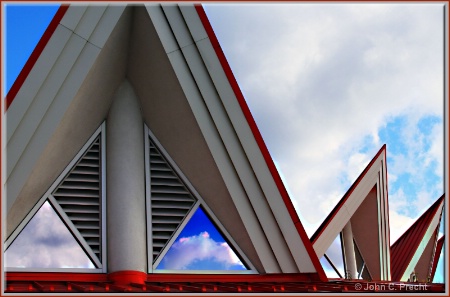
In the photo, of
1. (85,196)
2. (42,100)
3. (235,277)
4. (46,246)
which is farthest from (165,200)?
(42,100)

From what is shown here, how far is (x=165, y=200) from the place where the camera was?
14164 millimetres

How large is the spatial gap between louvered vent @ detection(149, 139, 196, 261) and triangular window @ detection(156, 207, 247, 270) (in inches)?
9.3

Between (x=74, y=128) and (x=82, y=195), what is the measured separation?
4.70 ft

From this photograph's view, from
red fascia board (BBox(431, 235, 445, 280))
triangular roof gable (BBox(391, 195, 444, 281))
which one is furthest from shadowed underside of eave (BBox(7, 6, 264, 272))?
red fascia board (BBox(431, 235, 445, 280))

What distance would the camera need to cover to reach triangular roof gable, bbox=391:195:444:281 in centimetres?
2299

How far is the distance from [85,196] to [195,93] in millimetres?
3162

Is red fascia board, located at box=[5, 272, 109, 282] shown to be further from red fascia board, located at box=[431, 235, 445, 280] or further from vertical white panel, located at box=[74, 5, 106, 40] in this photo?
red fascia board, located at box=[431, 235, 445, 280]

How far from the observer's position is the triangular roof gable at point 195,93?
40.5 feet

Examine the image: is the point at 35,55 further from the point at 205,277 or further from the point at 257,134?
the point at 205,277

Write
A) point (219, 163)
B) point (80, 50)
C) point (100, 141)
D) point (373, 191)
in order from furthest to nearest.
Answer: point (373, 191) → point (100, 141) → point (219, 163) → point (80, 50)

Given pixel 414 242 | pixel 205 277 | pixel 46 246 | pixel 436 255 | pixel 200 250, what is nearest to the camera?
pixel 46 246

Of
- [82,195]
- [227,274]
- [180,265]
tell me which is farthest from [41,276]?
[227,274]

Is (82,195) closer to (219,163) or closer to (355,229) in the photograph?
(219,163)

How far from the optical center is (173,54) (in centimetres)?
1310
